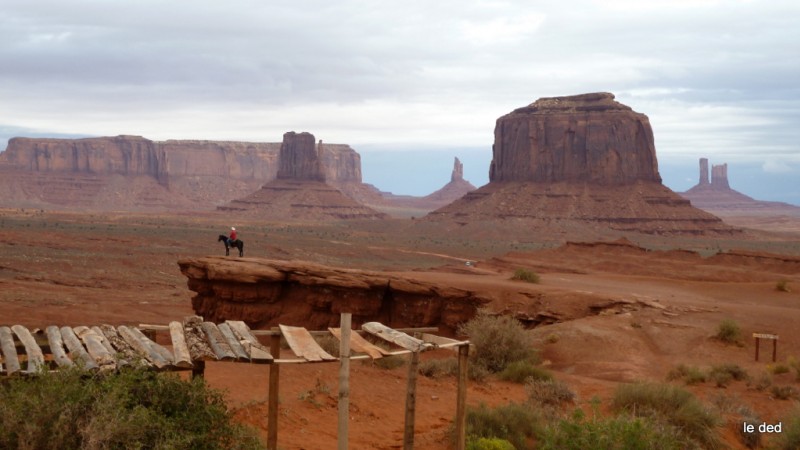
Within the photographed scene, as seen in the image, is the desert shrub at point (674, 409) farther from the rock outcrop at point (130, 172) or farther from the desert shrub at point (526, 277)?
the rock outcrop at point (130, 172)

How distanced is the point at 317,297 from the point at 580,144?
76.0 m

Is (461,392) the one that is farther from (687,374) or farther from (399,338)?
(687,374)

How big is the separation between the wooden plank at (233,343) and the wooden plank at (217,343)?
4cm

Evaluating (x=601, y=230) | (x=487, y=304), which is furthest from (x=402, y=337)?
(x=601, y=230)

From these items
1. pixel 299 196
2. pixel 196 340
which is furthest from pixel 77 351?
pixel 299 196

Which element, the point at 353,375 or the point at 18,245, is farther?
the point at 18,245

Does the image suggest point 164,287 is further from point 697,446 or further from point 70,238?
point 697,446

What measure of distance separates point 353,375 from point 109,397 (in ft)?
28.8

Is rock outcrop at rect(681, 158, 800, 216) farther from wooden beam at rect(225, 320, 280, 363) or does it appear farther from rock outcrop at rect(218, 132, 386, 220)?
wooden beam at rect(225, 320, 280, 363)

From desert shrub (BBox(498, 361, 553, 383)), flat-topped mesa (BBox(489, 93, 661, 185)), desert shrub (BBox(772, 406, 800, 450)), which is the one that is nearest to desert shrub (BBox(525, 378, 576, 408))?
desert shrub (BBox(498, 361, 553, 383))

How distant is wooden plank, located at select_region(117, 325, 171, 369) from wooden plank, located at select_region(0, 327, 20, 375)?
105 cm

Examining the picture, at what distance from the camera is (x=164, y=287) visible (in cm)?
3947

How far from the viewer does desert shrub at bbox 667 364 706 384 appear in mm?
16859

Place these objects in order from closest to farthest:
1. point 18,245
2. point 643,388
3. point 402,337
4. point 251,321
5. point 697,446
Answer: point 402,337 → point 697,446 → point 643,388 → point 251,321 → point 18,245
